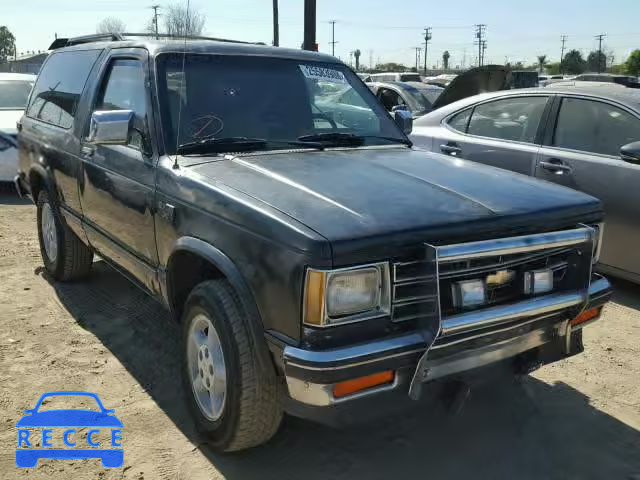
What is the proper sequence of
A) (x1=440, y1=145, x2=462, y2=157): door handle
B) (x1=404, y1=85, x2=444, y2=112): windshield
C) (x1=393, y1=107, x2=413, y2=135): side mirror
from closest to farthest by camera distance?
(x1=393, y1=107, x2=413, y2=135): side mirror
(x1=440, y1=145, x2=462, y2=157): door handle
(x1=404, y1=85, x2=444, y2=112): windshield

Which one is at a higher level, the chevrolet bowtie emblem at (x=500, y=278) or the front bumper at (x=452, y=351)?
the chevrolet bowtie emblem at (x=500, y=278)

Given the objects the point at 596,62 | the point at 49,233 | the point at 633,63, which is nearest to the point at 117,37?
the point at 49,233

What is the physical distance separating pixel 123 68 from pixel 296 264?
2.36m

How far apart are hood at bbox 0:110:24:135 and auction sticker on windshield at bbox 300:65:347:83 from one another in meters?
6.69

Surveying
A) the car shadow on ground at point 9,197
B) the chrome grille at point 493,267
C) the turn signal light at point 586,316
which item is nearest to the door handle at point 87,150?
the chrome grille at point 493,267

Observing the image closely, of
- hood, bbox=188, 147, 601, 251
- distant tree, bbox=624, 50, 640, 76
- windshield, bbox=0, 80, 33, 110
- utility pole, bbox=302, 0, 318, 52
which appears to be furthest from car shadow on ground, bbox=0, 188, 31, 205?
distant tree, bbox=624, 50, 640, 76

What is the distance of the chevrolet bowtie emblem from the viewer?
2615mm

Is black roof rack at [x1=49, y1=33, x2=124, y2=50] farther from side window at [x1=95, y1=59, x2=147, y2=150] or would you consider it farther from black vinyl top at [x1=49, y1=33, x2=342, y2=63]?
side window at [x1=95, y1=59, x2=147, y2=150]

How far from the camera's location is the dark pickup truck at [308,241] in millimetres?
2361

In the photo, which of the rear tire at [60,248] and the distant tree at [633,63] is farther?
the distant tree at [633,63]

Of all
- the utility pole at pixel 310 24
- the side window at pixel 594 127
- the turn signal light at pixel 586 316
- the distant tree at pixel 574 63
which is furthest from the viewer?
the distant tree at pixel 574 63

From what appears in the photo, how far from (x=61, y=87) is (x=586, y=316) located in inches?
166

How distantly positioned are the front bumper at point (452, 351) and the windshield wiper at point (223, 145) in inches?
55.1

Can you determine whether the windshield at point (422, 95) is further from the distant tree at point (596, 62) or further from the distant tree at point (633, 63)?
the distant tree at point (596, 62)
